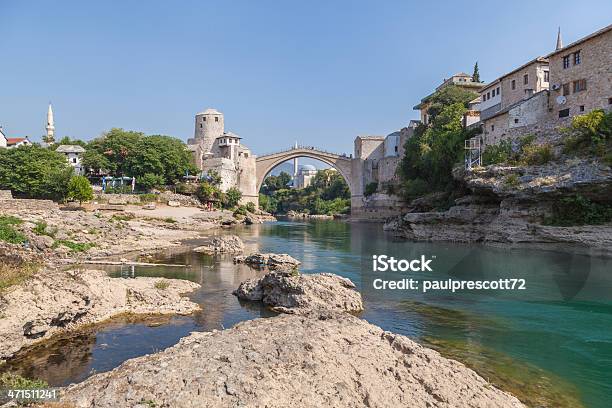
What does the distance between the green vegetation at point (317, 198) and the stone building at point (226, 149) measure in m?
17.3

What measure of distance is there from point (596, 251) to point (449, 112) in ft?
98.2

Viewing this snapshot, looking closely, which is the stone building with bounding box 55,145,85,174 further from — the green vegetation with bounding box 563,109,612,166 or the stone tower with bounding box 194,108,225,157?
the green vegetation with bounding box 563,109,612,166

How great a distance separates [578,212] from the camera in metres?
28.5

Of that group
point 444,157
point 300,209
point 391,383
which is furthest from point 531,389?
point 300,209

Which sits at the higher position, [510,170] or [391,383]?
[510,170]

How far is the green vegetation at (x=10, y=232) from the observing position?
2039cm

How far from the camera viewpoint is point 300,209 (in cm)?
10825

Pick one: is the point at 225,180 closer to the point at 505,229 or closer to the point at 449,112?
the point at 449,112

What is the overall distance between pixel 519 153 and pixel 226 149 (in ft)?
190

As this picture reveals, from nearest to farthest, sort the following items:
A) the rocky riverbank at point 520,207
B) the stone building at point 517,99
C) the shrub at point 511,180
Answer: the rocky riverbank at point 520,207 → the shrub at point 511,180 → the stone building at point 517,99

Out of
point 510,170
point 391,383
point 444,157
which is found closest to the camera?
point 391,383

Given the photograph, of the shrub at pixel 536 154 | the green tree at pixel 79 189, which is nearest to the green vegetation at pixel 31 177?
the green tree at pixel 79 189

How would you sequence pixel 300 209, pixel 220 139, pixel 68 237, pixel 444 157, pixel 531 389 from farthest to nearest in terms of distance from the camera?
pixel 300 209, pixel 220 139, pixel 444 157, pixel 68 237, pixel 531 389

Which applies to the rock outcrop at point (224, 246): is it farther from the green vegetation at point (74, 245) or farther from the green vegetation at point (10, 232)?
the green vegetation at point (10, 232)
